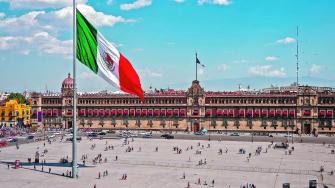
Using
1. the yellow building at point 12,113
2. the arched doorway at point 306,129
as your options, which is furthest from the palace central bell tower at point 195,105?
the yellow building at point 12,113

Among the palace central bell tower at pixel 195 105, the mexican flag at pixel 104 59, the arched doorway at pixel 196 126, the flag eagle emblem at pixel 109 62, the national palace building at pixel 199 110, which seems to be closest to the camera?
the mexican flag at pixel 104 59

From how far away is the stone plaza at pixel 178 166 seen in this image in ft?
173

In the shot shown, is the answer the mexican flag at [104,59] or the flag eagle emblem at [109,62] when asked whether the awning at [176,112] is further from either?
the flag eagle emblem at [109,62]

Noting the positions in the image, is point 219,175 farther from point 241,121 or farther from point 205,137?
point 241,121

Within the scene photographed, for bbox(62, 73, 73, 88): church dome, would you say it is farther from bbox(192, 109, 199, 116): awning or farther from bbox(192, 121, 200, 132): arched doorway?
bbox(192, 121, 200, 132): arched doorway

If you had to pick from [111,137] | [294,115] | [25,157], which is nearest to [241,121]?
[294,115]

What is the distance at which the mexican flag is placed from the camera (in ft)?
150

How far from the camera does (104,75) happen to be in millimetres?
45969

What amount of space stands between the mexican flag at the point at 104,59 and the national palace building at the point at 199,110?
75590 millimetres

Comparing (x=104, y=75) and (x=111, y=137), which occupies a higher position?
(x=104, y=75)

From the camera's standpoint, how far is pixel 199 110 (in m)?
122

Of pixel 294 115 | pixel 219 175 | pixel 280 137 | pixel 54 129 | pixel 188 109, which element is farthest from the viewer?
pixel 54 129

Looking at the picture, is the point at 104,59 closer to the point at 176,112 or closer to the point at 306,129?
the point at 176,112

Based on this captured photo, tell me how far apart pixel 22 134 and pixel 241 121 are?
57081 millimetres
